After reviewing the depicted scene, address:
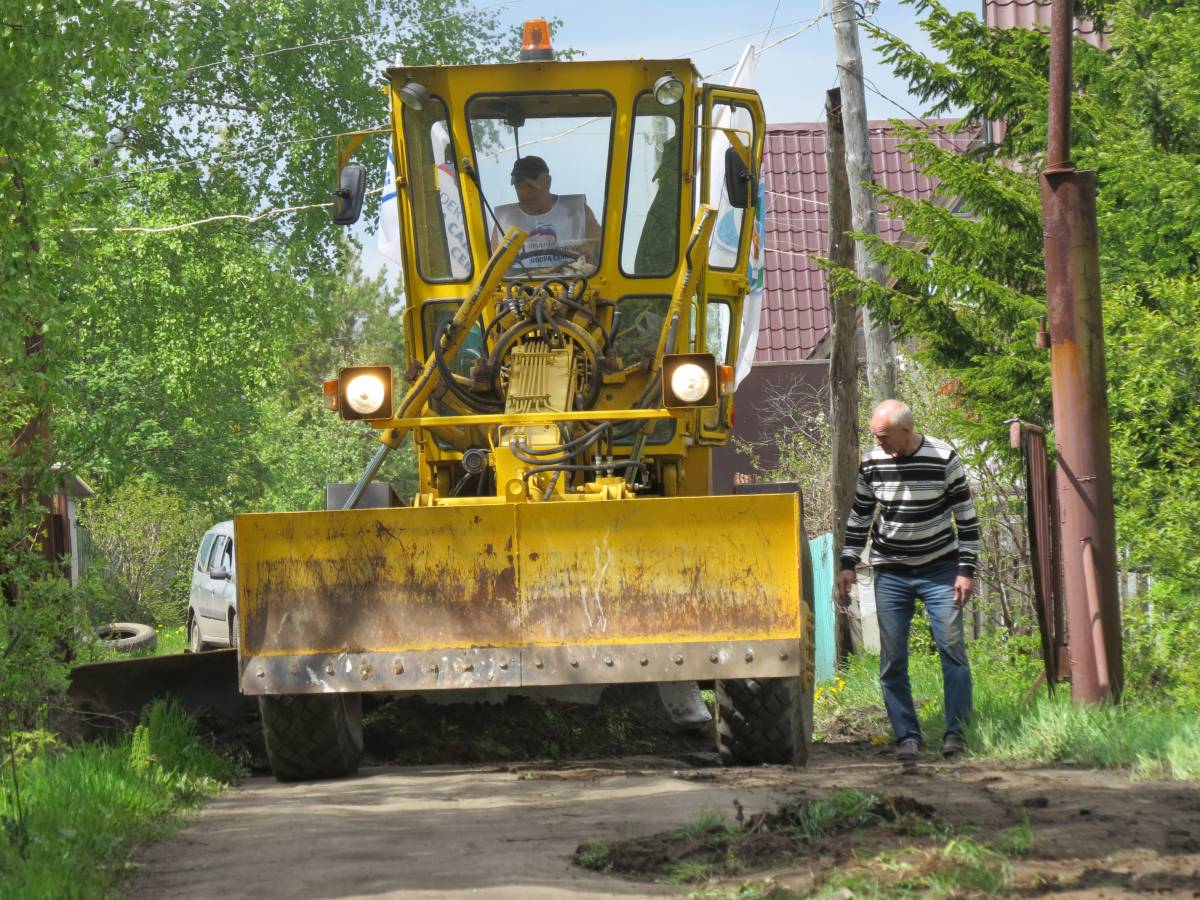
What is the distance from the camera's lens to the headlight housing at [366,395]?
8.72 meters

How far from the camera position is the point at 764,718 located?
318 inches

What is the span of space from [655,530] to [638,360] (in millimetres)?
1762

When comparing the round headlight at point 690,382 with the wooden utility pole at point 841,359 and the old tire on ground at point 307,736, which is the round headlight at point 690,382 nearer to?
the old tire on ground at point 307,736

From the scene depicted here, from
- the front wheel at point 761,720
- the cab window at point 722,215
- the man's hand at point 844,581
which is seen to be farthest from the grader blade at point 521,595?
the cab window at point 722,215

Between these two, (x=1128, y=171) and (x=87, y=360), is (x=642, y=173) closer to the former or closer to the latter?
(x=1128, y=171)

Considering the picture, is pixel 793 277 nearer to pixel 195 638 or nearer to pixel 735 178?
pixel 195 638

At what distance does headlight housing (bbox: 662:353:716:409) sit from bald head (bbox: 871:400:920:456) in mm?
971

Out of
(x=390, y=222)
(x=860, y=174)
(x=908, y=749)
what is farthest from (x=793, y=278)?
(x=908, y=749)

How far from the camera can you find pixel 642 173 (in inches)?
376

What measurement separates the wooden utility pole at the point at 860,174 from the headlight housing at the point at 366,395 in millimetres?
5671

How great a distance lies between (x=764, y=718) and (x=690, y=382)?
1646 millimetres

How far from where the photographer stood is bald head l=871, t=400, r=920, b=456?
29.3 feet

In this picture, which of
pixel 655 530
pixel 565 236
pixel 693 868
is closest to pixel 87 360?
pixel 565 236

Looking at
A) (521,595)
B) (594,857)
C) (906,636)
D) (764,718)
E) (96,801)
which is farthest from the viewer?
(906,636)
